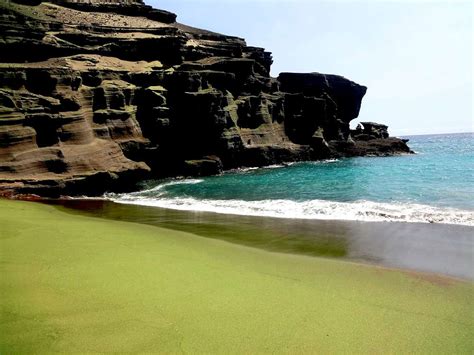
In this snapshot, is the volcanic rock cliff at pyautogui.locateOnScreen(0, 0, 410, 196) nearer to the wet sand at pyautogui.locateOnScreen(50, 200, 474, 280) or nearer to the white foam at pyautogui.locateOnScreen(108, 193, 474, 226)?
the white foam at pyautogui.locateOnScreen(108, 193, 474, 226)

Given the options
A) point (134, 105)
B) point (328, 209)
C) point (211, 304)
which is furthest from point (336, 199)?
point (134, 105)

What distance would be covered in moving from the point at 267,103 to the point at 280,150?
8313 millimetres

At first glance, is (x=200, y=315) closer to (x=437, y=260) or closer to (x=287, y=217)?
(x=437, y=260)

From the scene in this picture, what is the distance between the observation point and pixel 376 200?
22.5 metres

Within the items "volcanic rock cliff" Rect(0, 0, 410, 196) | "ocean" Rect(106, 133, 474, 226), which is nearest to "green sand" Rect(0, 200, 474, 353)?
"ocean" Rect(106, 133, 474, 226)

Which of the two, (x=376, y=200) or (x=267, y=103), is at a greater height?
(x=267, y=103)

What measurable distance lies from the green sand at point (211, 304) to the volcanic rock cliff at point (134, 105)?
23.0 meters

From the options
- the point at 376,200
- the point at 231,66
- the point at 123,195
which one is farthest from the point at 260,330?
the point at 231,66

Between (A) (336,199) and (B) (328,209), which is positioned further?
(A) (336,199)

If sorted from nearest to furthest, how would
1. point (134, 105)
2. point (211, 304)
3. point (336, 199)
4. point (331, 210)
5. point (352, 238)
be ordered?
point (211, 304) → point (352, 238) → point (331, 210) → point (336, 199) → point (134, 105)

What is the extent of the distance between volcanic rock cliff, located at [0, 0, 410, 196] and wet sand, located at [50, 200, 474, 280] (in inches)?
572

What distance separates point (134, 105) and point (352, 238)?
A: 37.2m

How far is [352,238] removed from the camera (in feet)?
47.8

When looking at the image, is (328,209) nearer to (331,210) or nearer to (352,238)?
(331,210)
